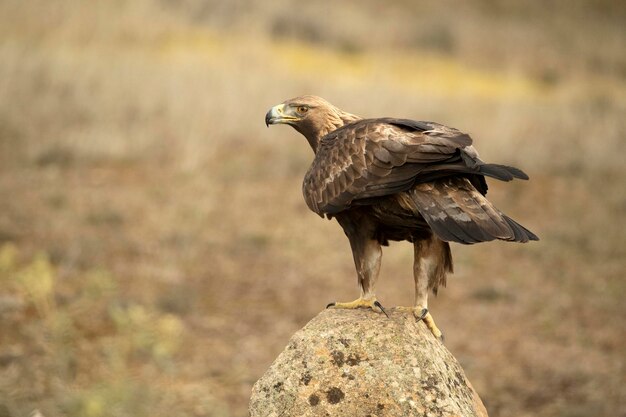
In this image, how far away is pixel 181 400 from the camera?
8234 millimetres

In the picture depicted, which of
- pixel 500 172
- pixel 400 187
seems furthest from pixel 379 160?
pixel 500 172

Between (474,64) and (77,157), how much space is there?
20.6 metres

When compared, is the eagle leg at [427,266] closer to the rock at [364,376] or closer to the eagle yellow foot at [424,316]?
the eagle yellow foot at [424,316]

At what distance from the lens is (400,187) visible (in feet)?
13.2

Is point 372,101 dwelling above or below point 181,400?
above

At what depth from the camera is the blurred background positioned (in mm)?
8547

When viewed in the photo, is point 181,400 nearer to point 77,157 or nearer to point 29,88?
point 77,157

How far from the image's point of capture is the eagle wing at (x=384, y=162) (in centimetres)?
399

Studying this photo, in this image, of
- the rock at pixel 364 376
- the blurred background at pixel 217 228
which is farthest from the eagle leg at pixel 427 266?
the blurred background at pixel 217 228

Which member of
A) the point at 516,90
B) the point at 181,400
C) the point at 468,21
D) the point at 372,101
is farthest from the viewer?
the point at 468,21

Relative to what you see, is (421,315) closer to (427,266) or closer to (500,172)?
(427,266)

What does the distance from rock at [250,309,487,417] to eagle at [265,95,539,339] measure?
0.68 feet

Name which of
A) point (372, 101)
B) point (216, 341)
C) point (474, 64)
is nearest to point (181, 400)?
point (216, 341)

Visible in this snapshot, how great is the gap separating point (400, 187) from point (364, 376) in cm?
99
